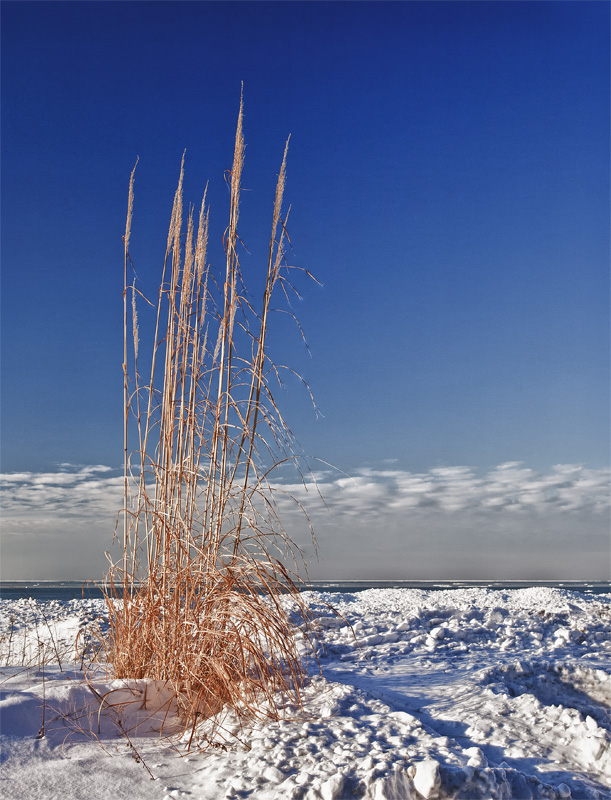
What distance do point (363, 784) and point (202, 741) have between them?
66 centimetres

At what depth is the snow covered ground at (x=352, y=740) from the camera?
1658 millimetres

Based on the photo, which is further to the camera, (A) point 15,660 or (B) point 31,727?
(A) point 15,660

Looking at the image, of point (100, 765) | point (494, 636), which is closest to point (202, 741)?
point (100, 765)

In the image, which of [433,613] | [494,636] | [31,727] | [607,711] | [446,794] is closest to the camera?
[446,794]

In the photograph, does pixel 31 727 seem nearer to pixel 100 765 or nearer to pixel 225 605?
pixel 100 765

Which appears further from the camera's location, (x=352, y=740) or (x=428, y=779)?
(x=352, y=740)

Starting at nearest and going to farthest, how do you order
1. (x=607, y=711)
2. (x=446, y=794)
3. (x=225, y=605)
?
(x=446, y=794) < (x=225, y=605) < (x=607, y=711)

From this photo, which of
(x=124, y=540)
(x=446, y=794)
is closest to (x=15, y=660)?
(x=124, y=540)

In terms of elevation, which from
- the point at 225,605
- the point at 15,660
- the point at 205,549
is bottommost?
the point at 15,660

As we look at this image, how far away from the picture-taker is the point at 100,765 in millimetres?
1865

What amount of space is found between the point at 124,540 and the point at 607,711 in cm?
205

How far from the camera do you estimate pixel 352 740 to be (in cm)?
190

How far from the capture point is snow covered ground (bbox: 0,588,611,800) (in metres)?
1.66

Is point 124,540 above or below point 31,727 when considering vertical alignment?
above
